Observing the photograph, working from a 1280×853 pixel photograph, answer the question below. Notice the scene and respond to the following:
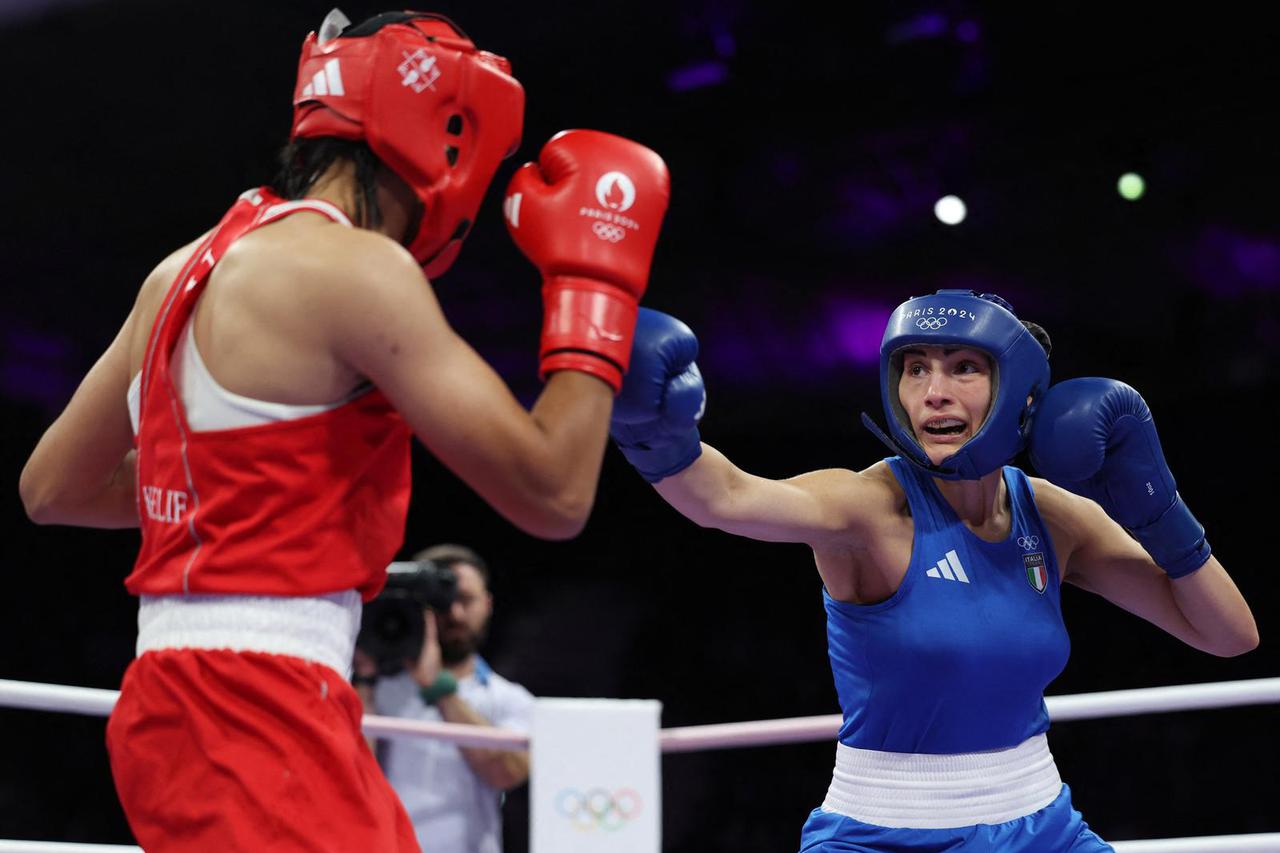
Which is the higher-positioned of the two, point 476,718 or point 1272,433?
point 1272,433

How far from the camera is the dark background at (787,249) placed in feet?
18.8

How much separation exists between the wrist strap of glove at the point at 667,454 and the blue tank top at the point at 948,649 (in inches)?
14.7

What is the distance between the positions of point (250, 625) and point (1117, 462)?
4.43 ft

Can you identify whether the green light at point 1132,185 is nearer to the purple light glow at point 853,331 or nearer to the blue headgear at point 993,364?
the purple light glow at point 853,331

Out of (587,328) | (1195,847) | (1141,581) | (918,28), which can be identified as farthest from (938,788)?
(918,28)

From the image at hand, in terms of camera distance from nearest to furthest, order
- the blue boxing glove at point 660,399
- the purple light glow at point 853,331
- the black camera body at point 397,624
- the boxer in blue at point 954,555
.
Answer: the blue boxing glove at point 660,399 → the boxer in blue at point 954,555 → the black camera body at point 397,624 → the purple light glow at point 853,331

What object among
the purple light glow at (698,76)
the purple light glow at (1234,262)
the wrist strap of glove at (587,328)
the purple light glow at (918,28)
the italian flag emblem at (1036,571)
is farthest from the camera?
the purple light glow at (698,76)

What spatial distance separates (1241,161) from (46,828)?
5.80 m

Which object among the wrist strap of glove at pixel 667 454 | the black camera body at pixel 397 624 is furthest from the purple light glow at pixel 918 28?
the wrist strap of glove at pixel 667 454

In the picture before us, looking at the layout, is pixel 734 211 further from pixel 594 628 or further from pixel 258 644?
pixel 258 644

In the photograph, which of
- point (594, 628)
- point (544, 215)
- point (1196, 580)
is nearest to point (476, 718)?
point (1196, 580)

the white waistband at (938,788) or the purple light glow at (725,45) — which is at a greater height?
the purple light glow at (725,45)

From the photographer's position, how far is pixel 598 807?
233 cm

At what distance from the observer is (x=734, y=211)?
20.8 feet
